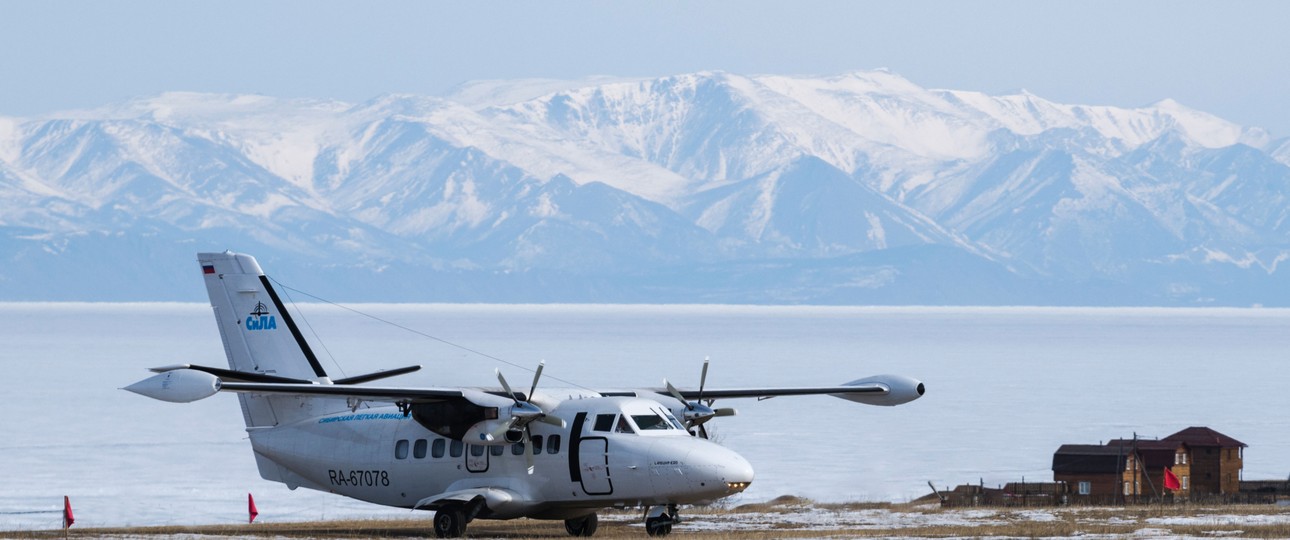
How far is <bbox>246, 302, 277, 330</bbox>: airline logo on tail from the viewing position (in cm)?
4094

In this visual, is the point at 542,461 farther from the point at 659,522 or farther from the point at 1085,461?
the point at 1085,461

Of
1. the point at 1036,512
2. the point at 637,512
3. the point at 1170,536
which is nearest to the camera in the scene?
the point at 1170,536

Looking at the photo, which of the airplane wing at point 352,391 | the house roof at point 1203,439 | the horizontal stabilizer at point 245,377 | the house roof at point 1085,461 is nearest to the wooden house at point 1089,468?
the house roof at point 1085,461

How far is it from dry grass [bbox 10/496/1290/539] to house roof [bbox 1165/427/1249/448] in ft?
132

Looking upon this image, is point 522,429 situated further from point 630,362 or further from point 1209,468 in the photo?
point 630,362

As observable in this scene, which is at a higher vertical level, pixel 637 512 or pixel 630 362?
pixel 630 362

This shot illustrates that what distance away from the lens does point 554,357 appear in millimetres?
192500

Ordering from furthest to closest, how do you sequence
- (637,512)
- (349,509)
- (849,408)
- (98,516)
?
(849,408) → (349,509) → (98,516) → (637,512)

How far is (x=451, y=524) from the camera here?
3669cm

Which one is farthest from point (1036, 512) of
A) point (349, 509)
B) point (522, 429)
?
point (349, 509)

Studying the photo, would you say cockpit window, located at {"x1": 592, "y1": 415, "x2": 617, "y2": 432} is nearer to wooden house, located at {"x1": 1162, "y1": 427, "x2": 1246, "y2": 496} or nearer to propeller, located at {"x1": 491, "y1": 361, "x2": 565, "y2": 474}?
propeller, located at {"x1": 491, "y1": 361, "x2": 565, "y2": 474}

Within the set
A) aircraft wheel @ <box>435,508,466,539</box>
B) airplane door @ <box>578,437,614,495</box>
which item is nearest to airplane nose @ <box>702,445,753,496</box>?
airplane door @ <box>578,437,614,495</box>

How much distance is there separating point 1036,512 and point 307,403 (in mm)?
16484

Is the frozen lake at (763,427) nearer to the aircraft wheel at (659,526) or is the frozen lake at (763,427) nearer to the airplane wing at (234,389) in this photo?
the airplane wing at (234,389)
